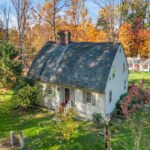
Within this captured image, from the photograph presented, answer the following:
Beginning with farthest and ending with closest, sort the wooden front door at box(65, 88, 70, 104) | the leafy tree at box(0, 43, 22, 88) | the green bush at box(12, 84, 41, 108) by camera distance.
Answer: the leafy tree at box(0, 43, 22, 88) < the wooden front door at box(65, 88, 70, 104) < the green bush at box(12, 84, 41, 108)

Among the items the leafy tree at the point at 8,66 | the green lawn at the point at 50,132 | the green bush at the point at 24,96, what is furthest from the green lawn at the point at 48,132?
the leafy tree at the point at 8,66

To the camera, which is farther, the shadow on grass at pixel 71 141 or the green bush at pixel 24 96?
the green bush at pixel 24 96

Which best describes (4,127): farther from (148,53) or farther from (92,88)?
(148,53)

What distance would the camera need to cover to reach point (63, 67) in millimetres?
19562

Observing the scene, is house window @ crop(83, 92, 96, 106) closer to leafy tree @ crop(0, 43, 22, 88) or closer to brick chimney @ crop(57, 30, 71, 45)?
brick chimney @ crop(57, 30, 71, 45)

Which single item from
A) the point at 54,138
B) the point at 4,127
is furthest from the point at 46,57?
the point at 54,138

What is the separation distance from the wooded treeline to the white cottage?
32.2ft

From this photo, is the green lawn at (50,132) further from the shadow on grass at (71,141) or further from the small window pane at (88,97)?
the small window pane at (88,97)

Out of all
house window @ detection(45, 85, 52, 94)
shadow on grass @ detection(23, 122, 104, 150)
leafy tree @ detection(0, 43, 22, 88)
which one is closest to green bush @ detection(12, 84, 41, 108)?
house window @ detection(45, 85, 52, 94)

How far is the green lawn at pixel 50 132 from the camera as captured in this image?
12.9m

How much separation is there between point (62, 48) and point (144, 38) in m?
35.1

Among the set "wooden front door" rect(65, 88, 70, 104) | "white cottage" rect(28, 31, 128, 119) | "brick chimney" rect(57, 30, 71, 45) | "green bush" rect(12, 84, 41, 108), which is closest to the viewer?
"white cottage" rect(28, 31, 128, 119)

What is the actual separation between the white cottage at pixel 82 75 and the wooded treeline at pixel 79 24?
9.82 metres

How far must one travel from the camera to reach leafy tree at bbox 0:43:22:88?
24.5m
